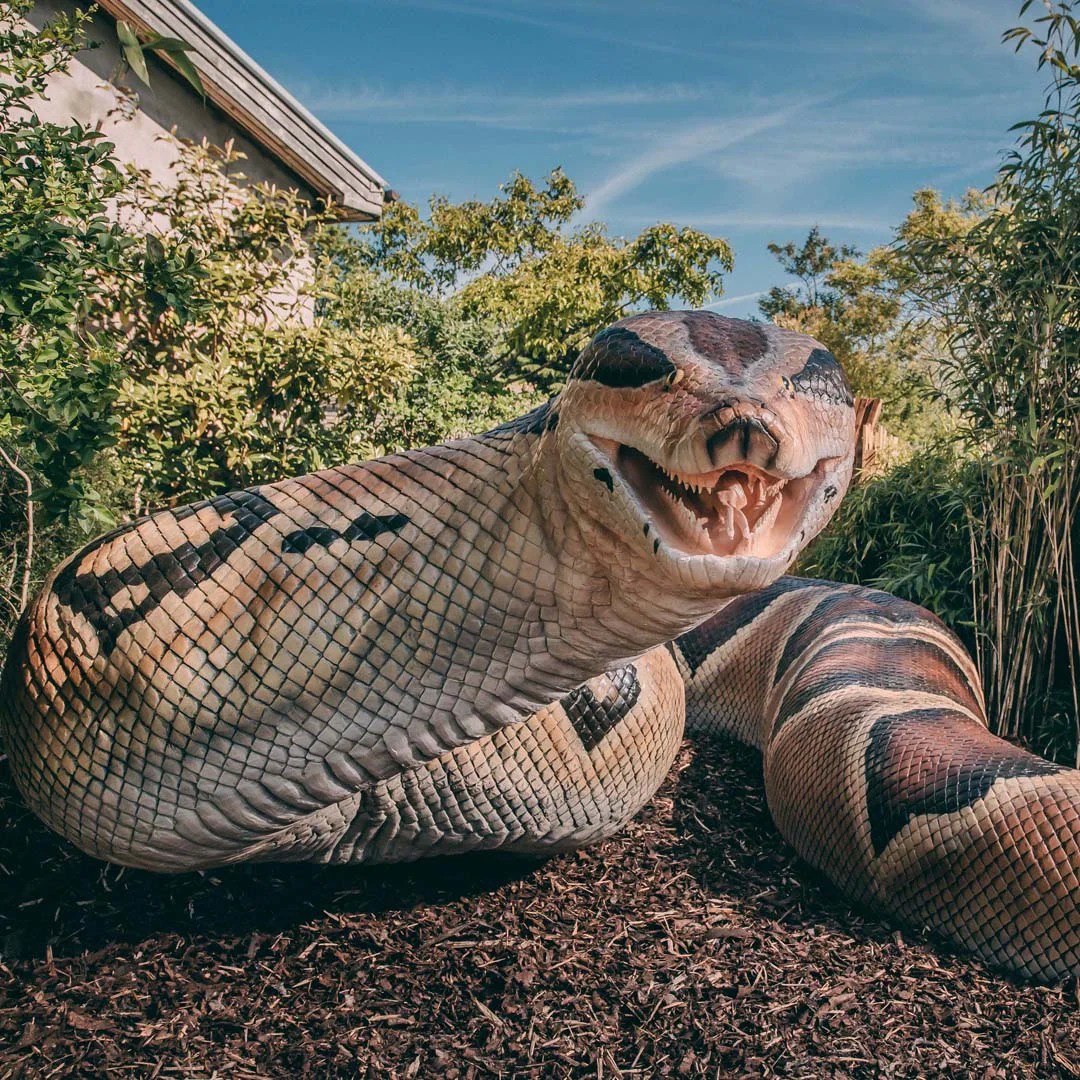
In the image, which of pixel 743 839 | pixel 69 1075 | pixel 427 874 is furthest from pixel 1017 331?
pixel 69 1075

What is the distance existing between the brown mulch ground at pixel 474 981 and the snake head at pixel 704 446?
153cm

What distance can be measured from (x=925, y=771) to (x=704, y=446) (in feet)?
7.66

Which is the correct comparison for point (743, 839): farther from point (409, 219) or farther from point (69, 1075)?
point (409, 219)

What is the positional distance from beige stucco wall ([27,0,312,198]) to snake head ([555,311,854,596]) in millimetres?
5873

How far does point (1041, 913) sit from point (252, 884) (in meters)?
2.54

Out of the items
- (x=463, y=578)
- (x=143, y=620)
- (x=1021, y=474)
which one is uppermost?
(x=1021, y=474)

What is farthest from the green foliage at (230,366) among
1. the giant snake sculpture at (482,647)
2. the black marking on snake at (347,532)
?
the black marking on snake at (347,532)

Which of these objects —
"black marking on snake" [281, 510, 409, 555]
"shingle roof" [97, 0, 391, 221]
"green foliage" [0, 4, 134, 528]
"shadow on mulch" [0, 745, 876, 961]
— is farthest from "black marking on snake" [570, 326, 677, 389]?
"shingle roof" [97, 0, 391, 221]

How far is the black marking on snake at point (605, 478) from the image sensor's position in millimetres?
1593

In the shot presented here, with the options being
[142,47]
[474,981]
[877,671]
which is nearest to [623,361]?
[142,47]

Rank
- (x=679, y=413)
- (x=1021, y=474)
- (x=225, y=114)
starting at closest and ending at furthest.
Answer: (x=679, y=413) → (x=1021, y=474) → (x=225, y=114)

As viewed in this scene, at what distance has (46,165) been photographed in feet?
12.2

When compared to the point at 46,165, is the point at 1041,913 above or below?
below

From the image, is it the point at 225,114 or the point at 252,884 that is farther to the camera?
the point at 225,114
